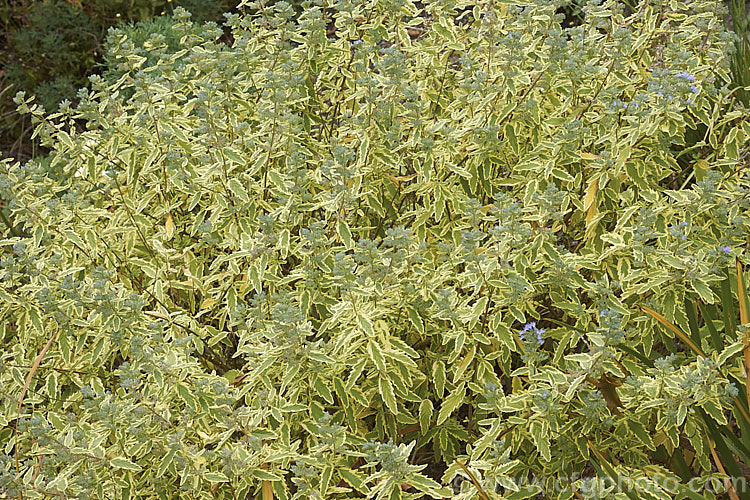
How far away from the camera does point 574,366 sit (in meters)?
2.41

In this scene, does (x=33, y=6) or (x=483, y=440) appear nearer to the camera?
(x=483, y=440)

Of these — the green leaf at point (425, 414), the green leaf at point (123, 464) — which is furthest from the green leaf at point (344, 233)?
the green leaf at point (123, 464)

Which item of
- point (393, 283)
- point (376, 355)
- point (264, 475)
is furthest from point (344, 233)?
point (264, 475)

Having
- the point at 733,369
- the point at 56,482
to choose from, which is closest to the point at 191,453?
the point at 56,482

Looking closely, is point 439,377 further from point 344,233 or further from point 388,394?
point 344,233

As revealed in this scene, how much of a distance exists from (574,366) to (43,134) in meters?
2.39

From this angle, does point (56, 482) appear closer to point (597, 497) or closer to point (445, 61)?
point (597, 497)

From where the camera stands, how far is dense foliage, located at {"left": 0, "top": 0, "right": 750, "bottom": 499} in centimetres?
239

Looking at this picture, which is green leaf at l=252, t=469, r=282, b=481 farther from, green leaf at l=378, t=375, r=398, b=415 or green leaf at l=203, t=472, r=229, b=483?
green leaf at l=378, t=375, r=398, b=415

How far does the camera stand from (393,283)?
8.40ft

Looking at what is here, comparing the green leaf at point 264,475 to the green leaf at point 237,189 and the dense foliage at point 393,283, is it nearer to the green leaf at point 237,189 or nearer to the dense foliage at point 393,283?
the dense foliage at point 393,283

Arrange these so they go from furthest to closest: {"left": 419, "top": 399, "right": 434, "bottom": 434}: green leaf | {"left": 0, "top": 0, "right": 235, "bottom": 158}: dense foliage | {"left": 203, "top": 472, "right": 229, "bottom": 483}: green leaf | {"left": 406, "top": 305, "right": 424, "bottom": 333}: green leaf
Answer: {"left": 0, "top": 0, "right": 235, "bottom": 158}: dense foliage → {"left": 419, "top": 399, "right": 434, "bottom": 434}: green leaf → {"left": 406, "top": 305, "right": 424, "bottom": 333}: green leaf → {"left": 203, "top": 472, "right": 229, "bottom": 483}: green leaf

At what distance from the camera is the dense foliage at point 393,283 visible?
2.39m

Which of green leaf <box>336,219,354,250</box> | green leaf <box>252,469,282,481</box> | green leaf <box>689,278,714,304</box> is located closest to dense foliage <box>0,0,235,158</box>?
green leaf <box>336,219,354,250</box>
